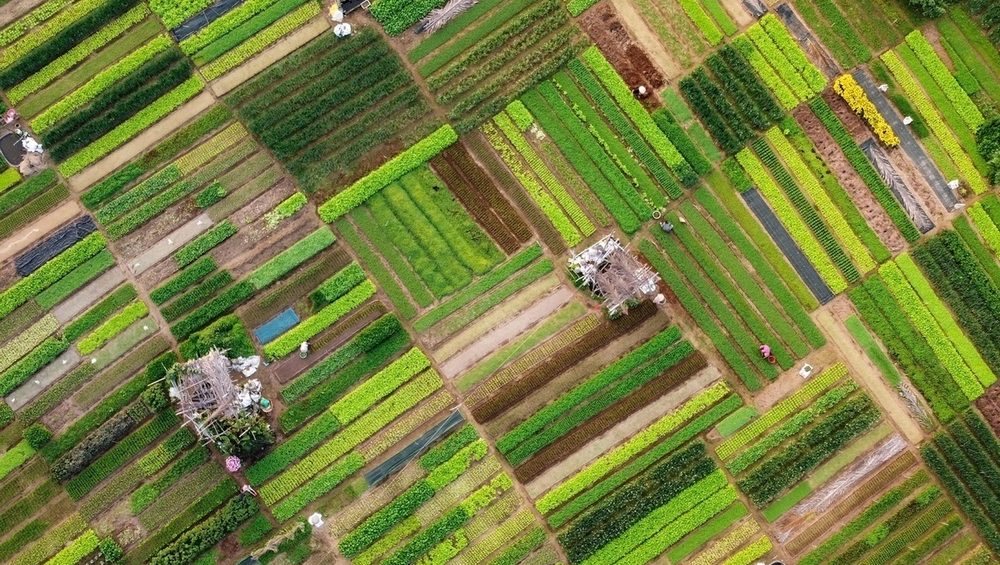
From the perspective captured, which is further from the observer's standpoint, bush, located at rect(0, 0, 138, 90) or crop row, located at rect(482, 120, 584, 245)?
crop row, located at rect(482, 120, 584, 245)

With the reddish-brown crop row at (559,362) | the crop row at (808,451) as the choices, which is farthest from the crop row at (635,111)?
the crop row at (808,451)

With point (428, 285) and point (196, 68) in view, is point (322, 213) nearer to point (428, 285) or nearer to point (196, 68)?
point (428, 285)

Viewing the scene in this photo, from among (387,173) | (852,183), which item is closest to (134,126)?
(387,173)

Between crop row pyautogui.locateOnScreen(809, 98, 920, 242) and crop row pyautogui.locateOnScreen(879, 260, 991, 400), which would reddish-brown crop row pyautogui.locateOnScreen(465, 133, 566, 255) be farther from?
crop row pyautogui.locateOnScreen(879, 260, 991, 400)

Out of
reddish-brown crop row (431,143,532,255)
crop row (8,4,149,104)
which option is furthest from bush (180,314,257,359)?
crop row (8,4,149,104)

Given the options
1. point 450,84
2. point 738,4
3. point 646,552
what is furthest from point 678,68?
point 646,552

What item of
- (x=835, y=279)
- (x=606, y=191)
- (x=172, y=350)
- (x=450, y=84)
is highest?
(x=450, y=84)
